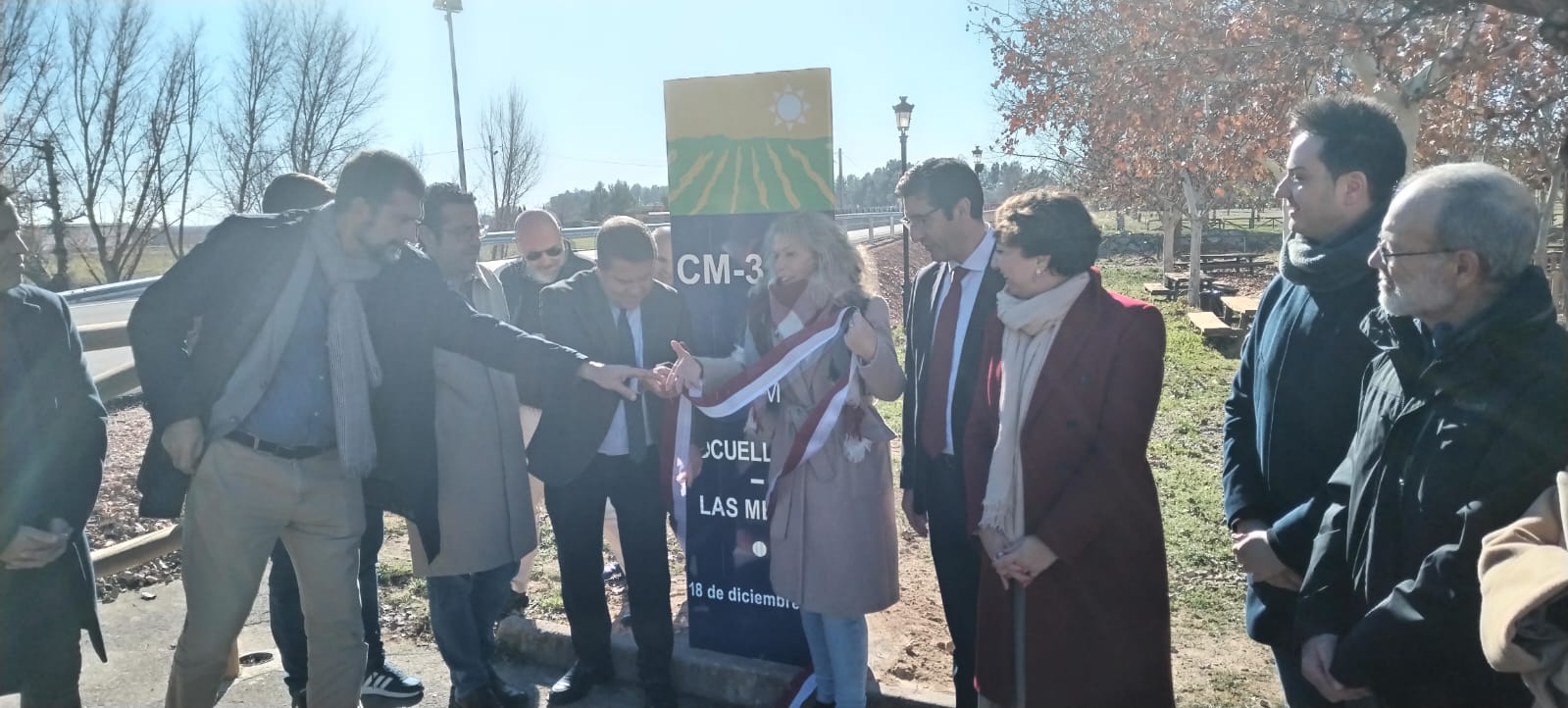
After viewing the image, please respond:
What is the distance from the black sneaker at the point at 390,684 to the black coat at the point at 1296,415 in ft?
10.5

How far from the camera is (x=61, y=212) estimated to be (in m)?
26.2

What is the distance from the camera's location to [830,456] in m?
3.42

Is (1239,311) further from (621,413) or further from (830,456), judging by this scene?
(621,413)

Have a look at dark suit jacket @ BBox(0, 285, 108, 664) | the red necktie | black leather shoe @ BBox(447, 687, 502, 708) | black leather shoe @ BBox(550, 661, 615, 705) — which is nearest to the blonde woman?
the red necktie

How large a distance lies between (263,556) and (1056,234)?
2.71 metres

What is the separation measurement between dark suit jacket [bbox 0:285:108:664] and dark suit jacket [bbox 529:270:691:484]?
148cm

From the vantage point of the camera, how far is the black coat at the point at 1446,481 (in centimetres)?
186

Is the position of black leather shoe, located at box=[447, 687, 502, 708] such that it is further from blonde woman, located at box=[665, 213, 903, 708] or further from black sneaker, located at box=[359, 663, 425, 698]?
blonde woman, located at box=[665, 213, 903, 708]

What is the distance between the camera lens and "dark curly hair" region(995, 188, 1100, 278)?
2.77 metres

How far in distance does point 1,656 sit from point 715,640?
2.44 meters

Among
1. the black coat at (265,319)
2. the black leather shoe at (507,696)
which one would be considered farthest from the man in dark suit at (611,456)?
the black coat at (265,319)

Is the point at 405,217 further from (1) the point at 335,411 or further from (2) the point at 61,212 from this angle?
(2) the point at 61,212

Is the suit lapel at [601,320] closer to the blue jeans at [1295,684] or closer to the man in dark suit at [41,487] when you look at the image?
the man in dark suit at [41,487]

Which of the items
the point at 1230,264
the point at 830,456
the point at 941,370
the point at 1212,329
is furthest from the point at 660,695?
the point at 1230,264
